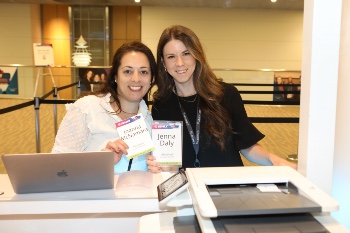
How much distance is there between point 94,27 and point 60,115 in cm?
660

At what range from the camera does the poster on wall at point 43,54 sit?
976cm

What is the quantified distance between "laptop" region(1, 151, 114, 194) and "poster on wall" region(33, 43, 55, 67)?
867 centimetres

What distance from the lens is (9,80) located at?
10.1 meters

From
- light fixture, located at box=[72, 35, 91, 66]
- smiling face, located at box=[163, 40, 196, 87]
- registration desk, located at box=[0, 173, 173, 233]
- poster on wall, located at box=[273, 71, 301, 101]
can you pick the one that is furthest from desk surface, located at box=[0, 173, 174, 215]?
light fixture, located at box=[72, 35, 91, 66]

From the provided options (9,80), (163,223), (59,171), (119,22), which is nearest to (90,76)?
(9,80)

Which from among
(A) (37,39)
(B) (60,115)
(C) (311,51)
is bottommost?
(B) (60,115)

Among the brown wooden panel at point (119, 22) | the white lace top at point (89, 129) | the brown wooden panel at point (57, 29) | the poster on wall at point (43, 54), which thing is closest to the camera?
the white lace top at point (89, 129)

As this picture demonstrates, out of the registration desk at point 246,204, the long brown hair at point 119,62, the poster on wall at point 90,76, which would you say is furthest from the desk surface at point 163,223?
the poster on wall at point 90,76

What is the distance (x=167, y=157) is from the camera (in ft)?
6.89

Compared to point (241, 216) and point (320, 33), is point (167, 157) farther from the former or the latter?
point (320, 33)

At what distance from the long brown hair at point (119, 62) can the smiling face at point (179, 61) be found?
115 millimetres

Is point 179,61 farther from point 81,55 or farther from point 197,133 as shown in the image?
point 81,55

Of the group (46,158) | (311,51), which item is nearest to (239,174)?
(311,51)

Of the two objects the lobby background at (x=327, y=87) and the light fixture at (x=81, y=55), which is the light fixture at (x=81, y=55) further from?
the lobby background at (x=327, y=87)
